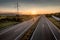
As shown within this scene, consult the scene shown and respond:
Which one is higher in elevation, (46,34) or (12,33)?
(46,34)

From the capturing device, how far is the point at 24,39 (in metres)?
25.4

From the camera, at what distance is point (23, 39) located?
25.4 meters

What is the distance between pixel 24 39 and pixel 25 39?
146mm

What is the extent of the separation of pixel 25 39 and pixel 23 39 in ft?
0.93

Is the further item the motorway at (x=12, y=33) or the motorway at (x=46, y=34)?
the motorway at (x=46, y=34)

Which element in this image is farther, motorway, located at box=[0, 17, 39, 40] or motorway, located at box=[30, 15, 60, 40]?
motorway, located at box=[30, 15, 60, 40]

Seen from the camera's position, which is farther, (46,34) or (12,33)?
(12,33)

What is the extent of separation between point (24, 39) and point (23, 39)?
14cm

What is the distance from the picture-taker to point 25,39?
2548 cm
